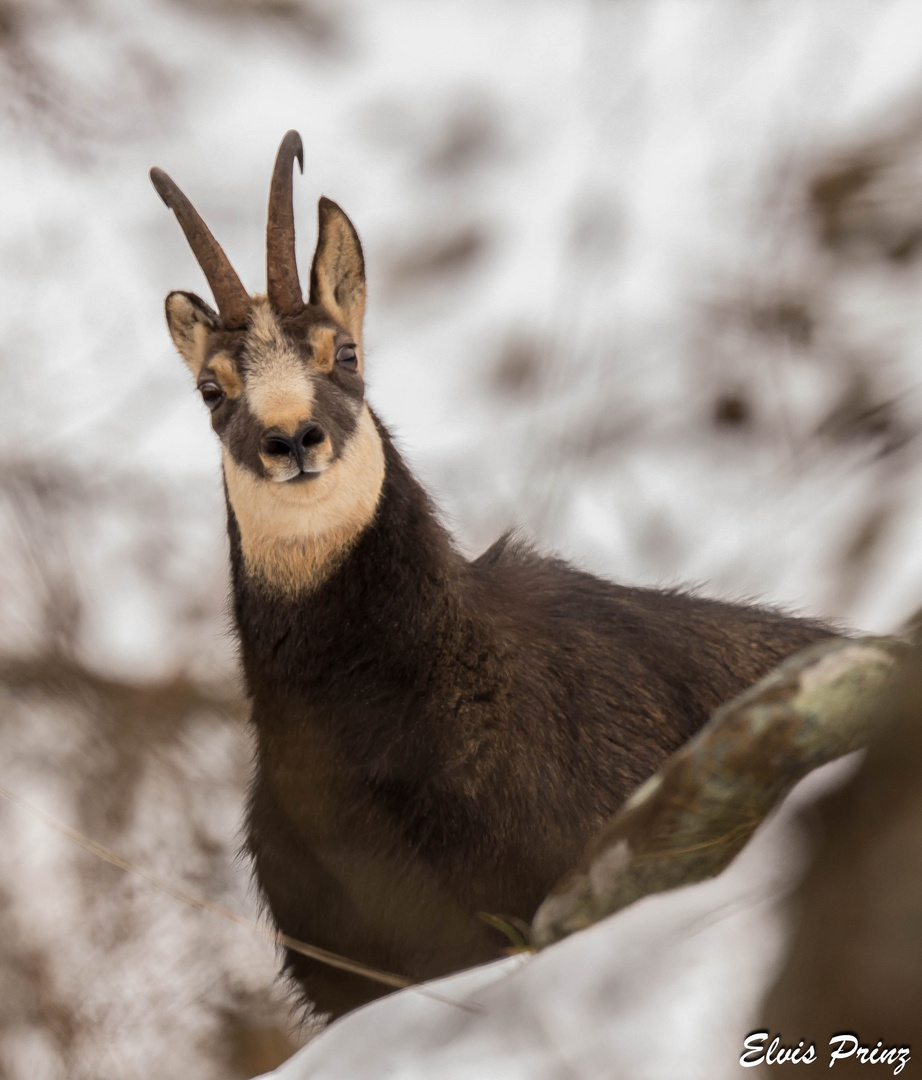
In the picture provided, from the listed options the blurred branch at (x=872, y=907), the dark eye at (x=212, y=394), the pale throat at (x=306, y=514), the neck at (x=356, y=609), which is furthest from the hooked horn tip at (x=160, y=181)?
the blurred branch at (x=872, y=907)

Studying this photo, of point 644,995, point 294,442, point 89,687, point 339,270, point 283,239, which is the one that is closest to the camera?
point 644,995

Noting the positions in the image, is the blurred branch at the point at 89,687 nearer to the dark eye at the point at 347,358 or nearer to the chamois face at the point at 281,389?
the chamois face at the point at 281,389

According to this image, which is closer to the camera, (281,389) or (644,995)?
(644,995)

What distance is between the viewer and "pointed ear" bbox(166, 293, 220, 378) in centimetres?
479

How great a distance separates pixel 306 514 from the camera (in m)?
4.21

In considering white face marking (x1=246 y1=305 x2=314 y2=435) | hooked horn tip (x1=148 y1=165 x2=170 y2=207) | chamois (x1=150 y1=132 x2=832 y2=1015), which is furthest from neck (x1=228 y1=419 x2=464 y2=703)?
hooked horn tip (x1=148 y1=165 x2=170 y2=207)

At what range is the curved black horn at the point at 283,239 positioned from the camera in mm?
4320

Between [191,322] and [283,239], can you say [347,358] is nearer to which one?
[283,239]

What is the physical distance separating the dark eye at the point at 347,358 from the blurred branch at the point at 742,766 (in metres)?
2.56

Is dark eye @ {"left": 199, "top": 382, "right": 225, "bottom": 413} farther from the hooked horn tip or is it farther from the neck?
the hooked horn tip

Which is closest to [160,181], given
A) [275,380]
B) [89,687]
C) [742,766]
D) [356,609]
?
[275,380]

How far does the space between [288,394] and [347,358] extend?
0.44m

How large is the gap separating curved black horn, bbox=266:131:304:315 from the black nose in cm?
68

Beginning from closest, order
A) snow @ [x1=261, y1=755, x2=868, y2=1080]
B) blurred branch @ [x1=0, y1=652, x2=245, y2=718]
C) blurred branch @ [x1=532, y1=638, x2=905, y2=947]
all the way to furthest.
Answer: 1. snow @ [x1=261, y1=755, x2=868, y2=1080]
2. blurred branch @ [x1=532, y1=638, x2=905, y2=947]
3. blurred branch @ [x1=0, y1=652, x2=245, y2=718]
